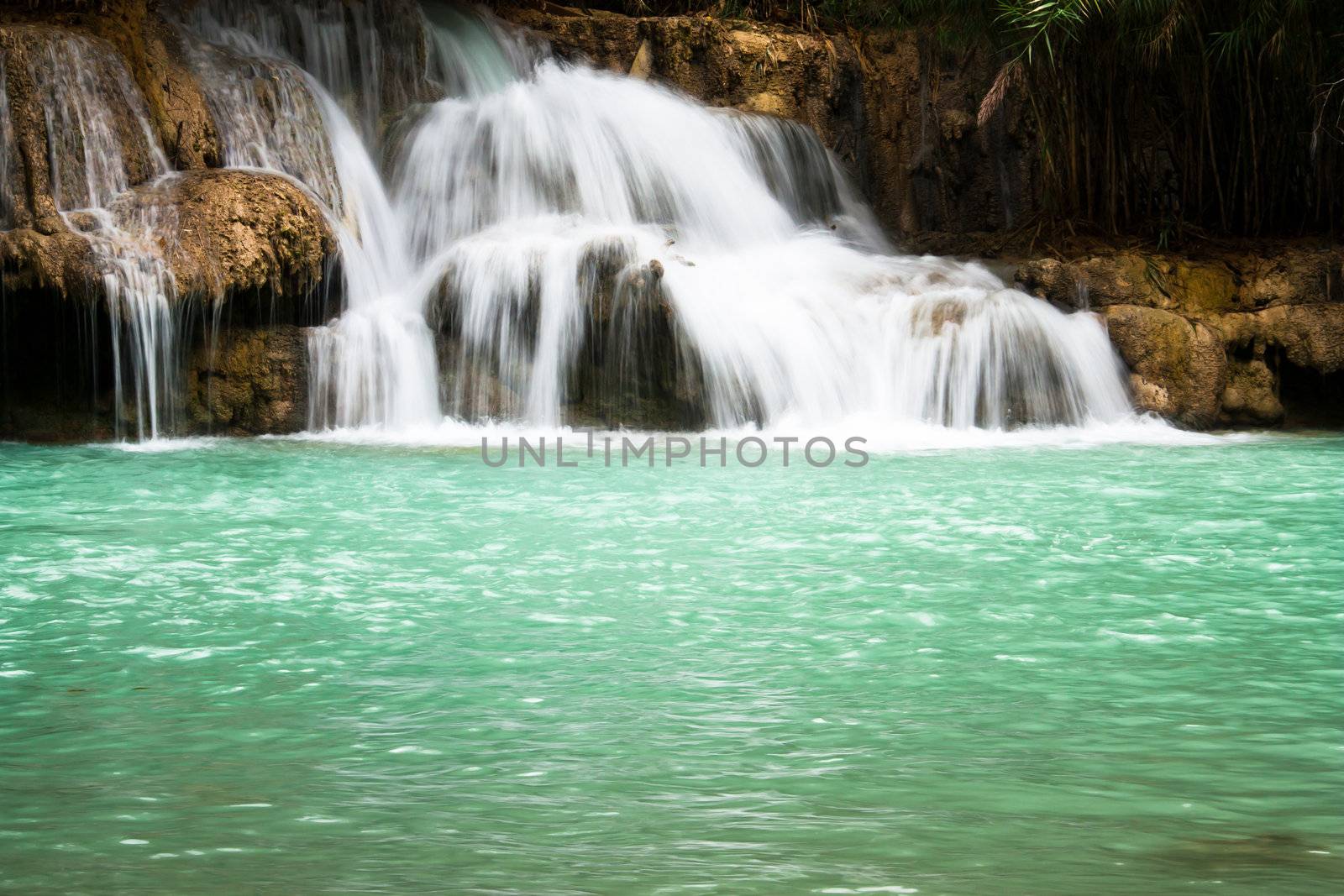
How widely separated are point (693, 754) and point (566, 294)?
7.77 m

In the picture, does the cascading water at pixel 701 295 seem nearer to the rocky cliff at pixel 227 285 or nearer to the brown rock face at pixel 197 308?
the rocky cliff at pixel 227 285

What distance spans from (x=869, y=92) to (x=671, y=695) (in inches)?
514

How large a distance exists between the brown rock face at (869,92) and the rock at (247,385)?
5.86 metres

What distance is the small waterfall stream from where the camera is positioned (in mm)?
10430

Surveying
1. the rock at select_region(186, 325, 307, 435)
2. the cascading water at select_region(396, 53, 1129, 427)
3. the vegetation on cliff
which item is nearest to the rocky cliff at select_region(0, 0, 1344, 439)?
the rock at select_region(186, 325, 307, 435)

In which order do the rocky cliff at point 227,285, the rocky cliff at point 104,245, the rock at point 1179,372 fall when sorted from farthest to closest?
the rock at point 1179,372 → the rocky cliff at point 227,285 → the rocky cliff at point 104,245

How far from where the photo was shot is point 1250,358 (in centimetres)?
1129

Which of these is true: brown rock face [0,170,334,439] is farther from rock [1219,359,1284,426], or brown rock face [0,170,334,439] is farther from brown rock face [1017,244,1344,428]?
rock [1219,359,1284,426]

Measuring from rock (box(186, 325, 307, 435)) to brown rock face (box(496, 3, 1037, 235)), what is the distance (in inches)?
231

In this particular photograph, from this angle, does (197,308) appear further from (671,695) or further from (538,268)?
(671,695)

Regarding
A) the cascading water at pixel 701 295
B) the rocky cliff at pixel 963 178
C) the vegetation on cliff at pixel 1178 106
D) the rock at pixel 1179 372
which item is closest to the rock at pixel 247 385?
the cascading water at pixel 701 295

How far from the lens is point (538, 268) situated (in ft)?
35.0

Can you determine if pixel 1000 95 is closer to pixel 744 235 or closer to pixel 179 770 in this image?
pixel 744 235

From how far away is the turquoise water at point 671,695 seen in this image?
2.49m
